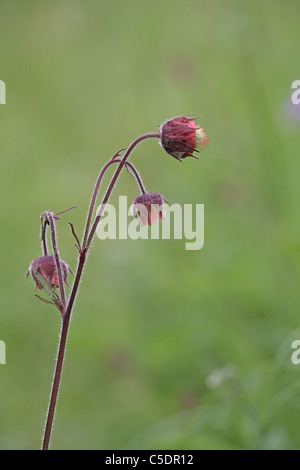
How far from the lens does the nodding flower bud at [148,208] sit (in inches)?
43.3

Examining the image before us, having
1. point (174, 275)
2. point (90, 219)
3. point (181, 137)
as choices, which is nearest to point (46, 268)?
point (90, 219)

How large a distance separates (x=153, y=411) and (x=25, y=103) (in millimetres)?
2494

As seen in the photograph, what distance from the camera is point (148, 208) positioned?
110cm

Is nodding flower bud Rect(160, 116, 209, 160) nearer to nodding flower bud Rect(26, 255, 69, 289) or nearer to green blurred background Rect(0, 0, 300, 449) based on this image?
nodding flower bud Rect(26, 255, 69, 289)

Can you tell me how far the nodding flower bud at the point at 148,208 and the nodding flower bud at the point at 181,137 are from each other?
8 cm

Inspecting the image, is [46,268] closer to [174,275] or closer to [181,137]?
[181,137]

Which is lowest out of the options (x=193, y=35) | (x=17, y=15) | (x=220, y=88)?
(x=220, y=88)

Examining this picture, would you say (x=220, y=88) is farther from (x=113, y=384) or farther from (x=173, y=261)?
(x=113, y=384)

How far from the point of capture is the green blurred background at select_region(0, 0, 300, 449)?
1851mm

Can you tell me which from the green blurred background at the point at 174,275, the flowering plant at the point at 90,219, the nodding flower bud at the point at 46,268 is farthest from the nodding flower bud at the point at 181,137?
the green blurred background at the point at 174,275

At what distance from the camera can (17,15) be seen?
4746 mm

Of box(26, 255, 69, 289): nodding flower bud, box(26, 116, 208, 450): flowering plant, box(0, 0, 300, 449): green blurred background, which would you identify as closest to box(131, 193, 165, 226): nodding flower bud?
box(26, 116, 208, 450): flowering plant

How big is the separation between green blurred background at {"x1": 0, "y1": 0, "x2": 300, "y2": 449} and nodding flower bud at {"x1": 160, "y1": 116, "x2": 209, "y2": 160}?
1.67 ft

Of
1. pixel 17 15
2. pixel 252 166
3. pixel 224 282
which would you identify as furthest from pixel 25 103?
pixel 224 282
